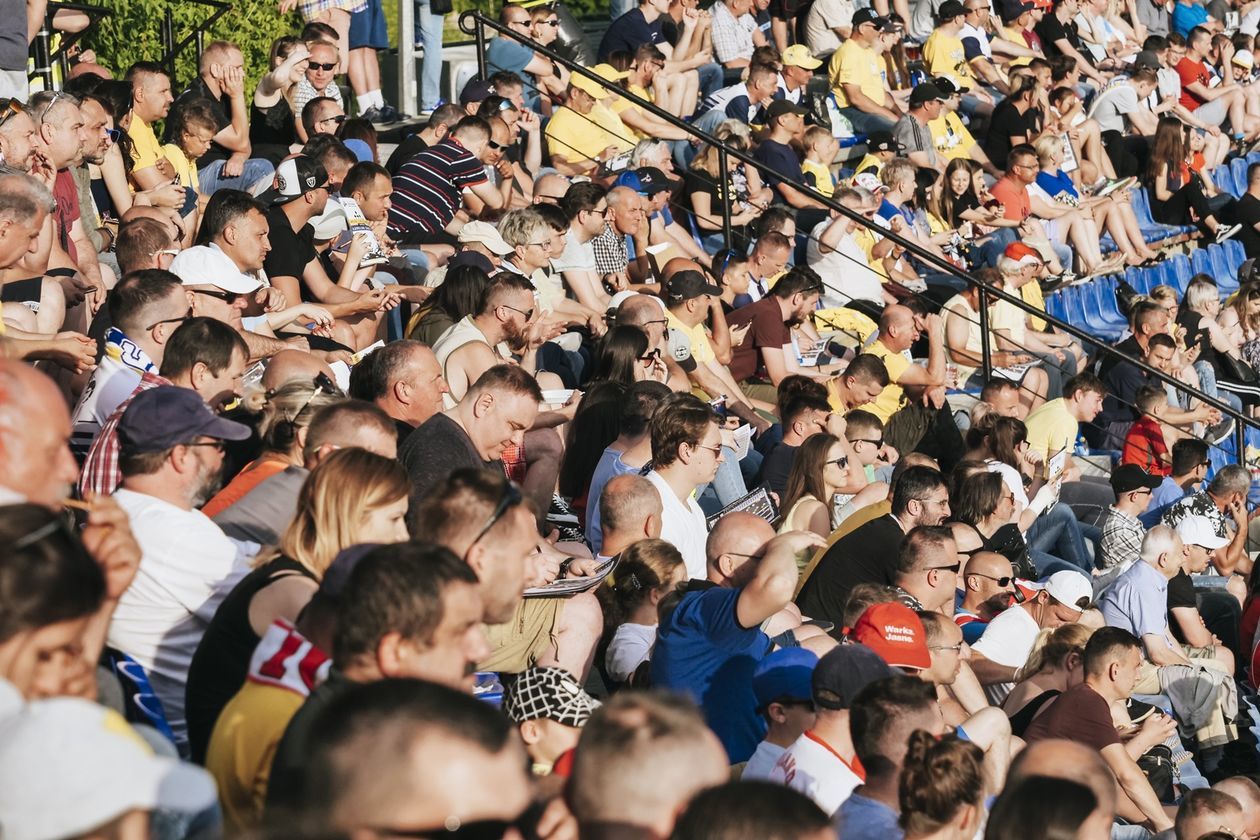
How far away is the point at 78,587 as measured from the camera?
2750mm

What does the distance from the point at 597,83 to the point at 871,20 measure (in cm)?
371


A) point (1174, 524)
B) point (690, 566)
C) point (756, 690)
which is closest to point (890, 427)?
point (1174, 524)

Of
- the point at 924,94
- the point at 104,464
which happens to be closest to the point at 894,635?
the point at 104,464

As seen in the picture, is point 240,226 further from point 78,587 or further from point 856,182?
point 856,182

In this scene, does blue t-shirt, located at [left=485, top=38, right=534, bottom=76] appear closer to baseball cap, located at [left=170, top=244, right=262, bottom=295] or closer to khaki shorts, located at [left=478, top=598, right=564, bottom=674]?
baseball cap, located at [left=170, top=244, right=262, bottom=295]

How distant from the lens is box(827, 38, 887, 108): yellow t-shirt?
45.4 ft

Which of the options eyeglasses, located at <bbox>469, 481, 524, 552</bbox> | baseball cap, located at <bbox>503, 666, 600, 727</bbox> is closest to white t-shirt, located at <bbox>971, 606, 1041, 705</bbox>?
baseball cap, located at <bbox>503, 666, 600, 727</bbox>

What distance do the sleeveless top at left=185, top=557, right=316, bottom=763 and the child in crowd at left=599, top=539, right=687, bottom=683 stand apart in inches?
73.0

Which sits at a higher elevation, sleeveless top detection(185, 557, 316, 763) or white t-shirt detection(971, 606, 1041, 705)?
sleeveless top detection(185, 557, 316, 763)

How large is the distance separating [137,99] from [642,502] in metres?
4.35

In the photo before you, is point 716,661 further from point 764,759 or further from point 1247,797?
point 1247,797

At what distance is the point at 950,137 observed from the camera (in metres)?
14.1

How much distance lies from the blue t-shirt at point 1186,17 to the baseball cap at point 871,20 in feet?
21.4

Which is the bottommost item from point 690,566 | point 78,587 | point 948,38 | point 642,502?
point 948,38
